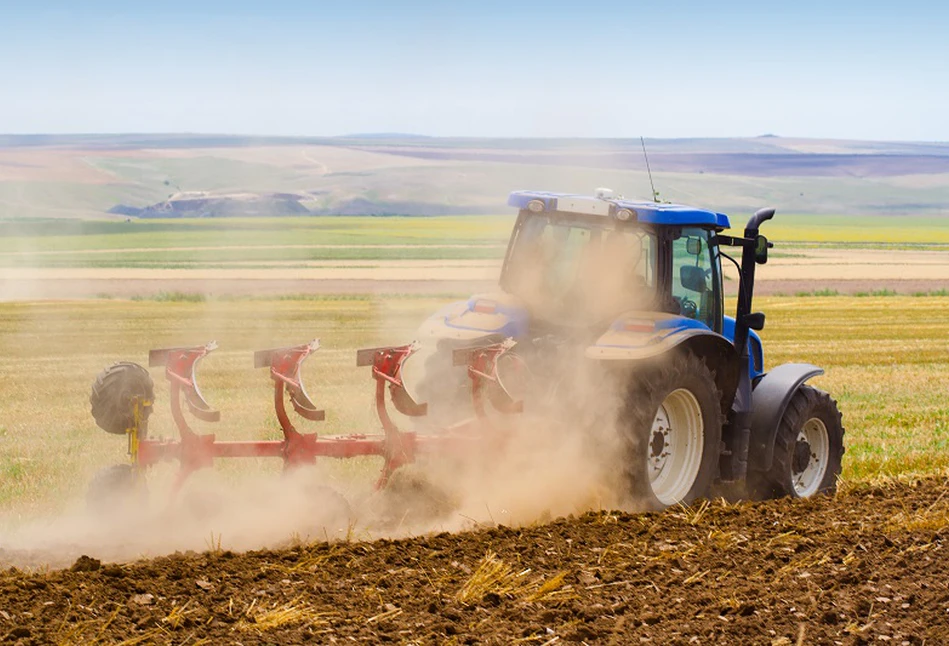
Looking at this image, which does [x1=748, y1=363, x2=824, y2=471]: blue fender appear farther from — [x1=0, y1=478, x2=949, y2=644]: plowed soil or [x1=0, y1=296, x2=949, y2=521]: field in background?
[x1=0, y1=296, x2=949, y2=521]: field in background

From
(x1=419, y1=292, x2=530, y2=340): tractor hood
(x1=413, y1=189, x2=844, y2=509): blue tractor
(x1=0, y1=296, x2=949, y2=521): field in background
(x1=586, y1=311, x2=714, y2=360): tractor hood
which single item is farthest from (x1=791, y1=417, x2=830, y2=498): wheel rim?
(x1=419, y1=292, x2=530, y2=340): tractor hood

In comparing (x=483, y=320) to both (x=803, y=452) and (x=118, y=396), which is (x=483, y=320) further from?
(x=803, y=452)

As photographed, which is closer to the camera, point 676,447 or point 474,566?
point 474,566

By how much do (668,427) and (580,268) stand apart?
1270mm

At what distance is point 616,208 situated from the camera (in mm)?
8734

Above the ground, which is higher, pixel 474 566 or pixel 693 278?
pixel 693 278

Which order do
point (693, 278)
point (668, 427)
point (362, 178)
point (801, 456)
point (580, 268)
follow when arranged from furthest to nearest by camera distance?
1. point (362, 178)
2. point (801, 456)
3. point (693, 278)
4. point (580, 268)
5. point (668, 427)

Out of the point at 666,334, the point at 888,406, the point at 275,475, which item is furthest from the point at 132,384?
the point at 888,406

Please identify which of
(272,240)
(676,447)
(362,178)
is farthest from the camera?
(362,178)

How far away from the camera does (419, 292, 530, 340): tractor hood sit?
904 cm

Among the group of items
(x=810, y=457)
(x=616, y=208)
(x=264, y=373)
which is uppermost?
(x=616, y=208)

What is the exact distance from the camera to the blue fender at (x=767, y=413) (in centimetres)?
942

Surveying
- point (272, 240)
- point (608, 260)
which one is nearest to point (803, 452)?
point (608, 260)

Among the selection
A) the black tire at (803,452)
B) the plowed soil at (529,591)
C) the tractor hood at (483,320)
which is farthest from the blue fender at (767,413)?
the tractor hood at (483,320)
